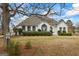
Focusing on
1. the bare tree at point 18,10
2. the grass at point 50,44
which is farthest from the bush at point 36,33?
the bare tree at point 18,10

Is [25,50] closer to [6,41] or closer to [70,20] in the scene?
[6,41]

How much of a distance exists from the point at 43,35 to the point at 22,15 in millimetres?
203

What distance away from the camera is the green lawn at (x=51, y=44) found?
2.85 meters

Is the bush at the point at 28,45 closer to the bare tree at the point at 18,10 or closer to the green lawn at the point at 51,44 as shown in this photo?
the green lawn at the point at 51,44

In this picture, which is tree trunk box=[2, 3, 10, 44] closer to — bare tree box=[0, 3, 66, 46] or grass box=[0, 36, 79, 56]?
bare tree box=[0, 3, 66, 46]

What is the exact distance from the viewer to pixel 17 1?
286 centimetres

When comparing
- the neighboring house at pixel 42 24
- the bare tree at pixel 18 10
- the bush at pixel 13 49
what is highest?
the bare tree at pixel 18 10

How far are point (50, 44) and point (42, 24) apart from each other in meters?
0.15

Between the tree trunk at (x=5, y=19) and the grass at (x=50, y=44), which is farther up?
the tree trunk at (x=5, y=19)

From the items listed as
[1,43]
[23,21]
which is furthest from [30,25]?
[1,43]

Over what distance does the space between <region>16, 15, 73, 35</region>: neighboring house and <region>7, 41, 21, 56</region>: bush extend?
0.13 m

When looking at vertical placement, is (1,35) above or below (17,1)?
below

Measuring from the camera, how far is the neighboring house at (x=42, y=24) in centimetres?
286

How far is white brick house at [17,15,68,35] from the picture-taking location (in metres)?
2.86
